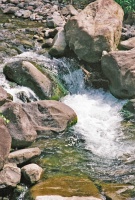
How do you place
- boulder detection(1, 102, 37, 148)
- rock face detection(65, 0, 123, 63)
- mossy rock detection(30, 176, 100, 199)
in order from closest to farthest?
1. mossy rock detection(30, 176, 100, 199)
2. boulder detection(1, 102, 37, 148)
3. rock face detection(65, 0, 123, 63)

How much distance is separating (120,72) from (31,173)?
20.9 ft

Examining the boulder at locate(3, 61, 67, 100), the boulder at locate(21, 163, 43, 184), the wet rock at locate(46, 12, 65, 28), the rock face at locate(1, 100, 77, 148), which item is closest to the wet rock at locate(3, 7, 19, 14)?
the wet rock at locate(46, 12, 65, 28)

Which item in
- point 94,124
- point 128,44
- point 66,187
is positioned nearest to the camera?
point 66,187

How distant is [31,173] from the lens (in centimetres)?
939

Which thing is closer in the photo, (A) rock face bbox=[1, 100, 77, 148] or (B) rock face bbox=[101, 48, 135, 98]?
(A) rock face bbox=[1, 100, 77, 148]

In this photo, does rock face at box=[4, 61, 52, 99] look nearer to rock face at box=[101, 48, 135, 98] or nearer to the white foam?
the white foam

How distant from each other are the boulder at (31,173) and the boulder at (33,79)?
462cm

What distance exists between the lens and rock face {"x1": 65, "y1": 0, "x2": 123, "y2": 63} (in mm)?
15594

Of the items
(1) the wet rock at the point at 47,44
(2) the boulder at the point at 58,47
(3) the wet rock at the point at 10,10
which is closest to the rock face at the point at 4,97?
(2) the boulder at the point at 58,47

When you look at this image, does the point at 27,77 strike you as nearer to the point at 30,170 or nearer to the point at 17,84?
the point at 17,84

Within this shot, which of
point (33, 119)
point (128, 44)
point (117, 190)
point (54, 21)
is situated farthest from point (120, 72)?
point (54, 21)

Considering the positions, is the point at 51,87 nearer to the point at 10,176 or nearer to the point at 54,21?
the point at 10,176

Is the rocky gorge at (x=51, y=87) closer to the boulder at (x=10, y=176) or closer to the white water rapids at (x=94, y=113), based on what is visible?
the boulder at (x=10, y=176)

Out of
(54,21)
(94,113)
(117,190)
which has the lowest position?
(94,113)
